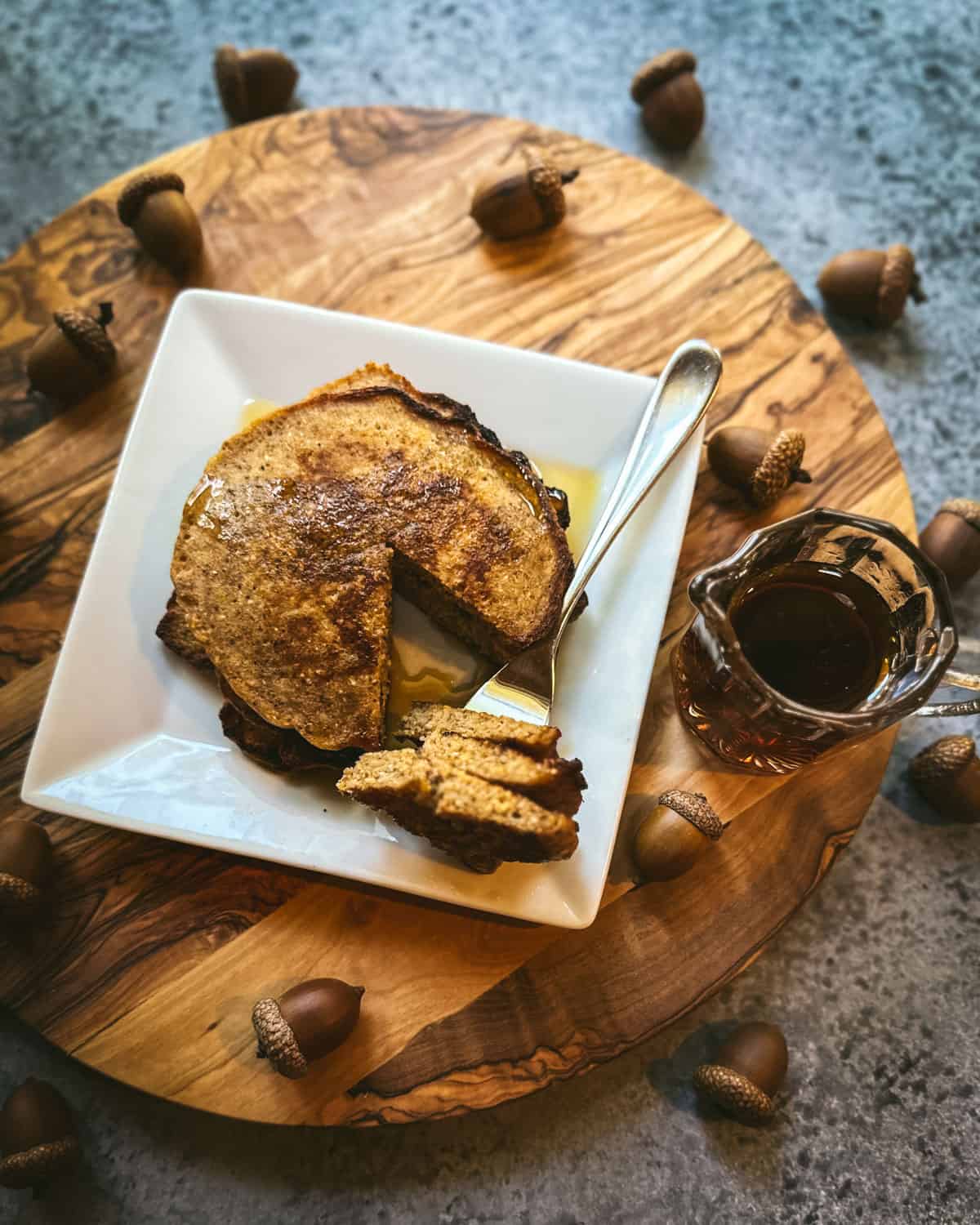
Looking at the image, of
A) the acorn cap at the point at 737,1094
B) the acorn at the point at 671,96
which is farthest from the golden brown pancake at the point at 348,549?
the acorn at the point at 671,96

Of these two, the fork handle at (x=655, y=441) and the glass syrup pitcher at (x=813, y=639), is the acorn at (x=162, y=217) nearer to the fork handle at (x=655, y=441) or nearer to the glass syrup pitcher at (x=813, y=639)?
the fork handle at (x=655, y=441)

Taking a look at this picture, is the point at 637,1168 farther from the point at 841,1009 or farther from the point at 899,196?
the point at 899,196

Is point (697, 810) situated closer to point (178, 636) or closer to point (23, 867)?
point (178, 636)

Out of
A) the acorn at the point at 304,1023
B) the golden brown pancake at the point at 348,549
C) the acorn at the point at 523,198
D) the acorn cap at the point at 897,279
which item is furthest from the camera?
the acorn cap at the point at 897,279

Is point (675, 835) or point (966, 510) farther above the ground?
point (966, 510)

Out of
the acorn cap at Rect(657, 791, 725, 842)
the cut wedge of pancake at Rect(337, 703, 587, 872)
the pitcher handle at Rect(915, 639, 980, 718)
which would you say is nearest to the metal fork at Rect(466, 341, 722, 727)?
the cut wedge of pancake at Rect(337, 703, 587, 872)

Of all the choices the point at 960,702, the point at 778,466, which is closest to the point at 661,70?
the point at 778,466
